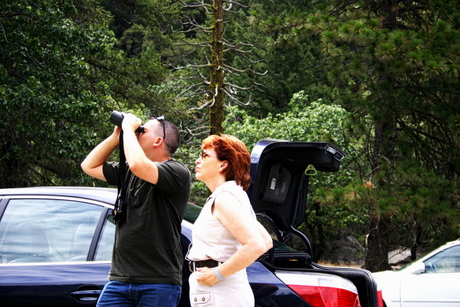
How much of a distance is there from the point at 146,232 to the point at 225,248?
0.50m

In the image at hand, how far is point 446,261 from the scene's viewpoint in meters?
8.15

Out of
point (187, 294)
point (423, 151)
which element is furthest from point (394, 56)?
point (187, 294)

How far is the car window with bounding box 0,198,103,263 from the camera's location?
394cm

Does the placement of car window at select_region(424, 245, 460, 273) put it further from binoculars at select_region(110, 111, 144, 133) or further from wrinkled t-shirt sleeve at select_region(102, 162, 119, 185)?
binoculars at select_region(110, 111, 144, 133)

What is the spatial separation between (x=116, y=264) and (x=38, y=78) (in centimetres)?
1214

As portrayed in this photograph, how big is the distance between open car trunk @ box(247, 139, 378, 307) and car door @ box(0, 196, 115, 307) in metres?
1.00

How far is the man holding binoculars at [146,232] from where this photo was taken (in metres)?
3.19

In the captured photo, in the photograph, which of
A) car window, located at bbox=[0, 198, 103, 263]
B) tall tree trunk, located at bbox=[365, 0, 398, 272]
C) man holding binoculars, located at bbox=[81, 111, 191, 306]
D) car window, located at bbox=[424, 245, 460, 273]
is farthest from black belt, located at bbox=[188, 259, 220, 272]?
tall tree trunk, located at bbox=[365, 0, 398, 272]

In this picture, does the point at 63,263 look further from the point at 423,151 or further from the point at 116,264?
the point at 423,151

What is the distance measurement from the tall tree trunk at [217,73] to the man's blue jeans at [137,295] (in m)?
16.4

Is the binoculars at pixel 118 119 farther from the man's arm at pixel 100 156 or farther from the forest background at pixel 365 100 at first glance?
the forest background at pixel 365 100

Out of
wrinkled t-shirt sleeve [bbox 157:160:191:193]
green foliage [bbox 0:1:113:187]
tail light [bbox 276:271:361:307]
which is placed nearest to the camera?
wrinkled t-shirt sleeve [bbox 157:160:191:193]

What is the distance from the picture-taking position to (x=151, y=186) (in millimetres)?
3326

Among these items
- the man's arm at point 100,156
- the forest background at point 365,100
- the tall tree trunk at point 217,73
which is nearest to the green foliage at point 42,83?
the forest background at point 365,100
